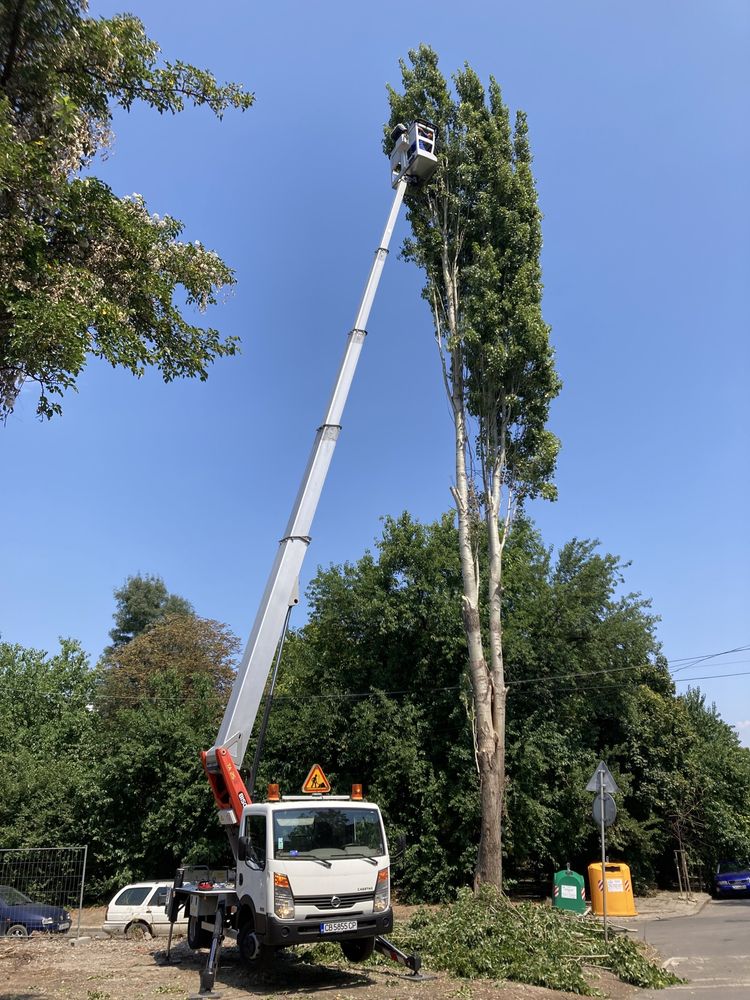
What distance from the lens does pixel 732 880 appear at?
25031 millimetres

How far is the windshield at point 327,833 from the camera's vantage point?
9164mm

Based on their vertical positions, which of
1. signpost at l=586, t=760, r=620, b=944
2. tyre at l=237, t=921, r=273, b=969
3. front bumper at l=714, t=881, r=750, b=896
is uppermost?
signpost at l=586, t=760, r=620, b=944

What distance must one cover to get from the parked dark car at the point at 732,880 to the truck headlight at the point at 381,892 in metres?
→ 21.3

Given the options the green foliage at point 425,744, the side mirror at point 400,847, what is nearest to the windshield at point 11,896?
the green foliage at point 425,744

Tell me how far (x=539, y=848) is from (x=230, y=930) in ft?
46.1

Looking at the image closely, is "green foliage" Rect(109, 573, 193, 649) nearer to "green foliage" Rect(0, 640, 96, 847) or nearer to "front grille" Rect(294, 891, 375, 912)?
"green foliage" Rect(0, 640, 96, 847)

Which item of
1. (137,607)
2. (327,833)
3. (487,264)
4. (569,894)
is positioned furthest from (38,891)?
(137,607)

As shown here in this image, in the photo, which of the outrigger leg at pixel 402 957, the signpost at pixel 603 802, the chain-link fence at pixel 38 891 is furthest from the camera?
the chain-link fence at pixel 38 891

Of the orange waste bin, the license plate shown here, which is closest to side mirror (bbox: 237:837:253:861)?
the license plate

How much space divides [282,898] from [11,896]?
1030 cm

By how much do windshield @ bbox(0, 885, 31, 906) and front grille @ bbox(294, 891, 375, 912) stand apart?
1017cm

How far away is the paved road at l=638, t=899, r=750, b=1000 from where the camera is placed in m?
9.12

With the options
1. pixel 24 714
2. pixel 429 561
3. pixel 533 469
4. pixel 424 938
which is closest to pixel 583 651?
pixel 429 561

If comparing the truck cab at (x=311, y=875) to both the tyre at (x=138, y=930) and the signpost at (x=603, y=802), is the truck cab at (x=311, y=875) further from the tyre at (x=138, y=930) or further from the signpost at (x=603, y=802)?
the tyre at (x=138, y=930)
